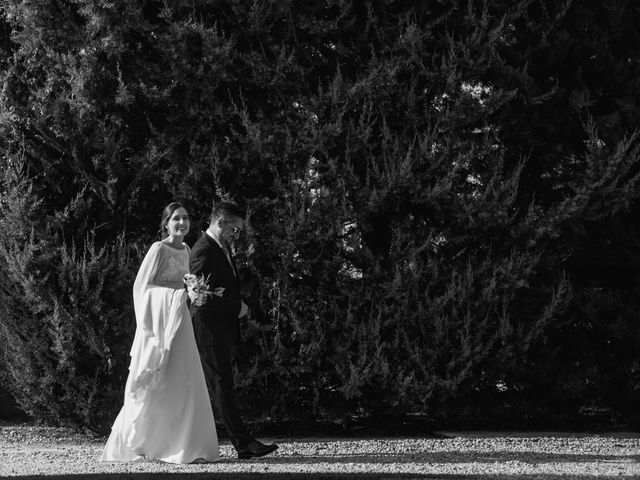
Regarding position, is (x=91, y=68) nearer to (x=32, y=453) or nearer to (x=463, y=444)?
(x=32, y=453)

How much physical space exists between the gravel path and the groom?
11.7 inches

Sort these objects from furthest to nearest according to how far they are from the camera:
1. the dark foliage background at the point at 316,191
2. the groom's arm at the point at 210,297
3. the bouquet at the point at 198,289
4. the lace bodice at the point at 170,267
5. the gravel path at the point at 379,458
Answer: the dark foliage background at the point at 316,191 → the lace bodice at the point at 170,267 → the groom's arm at the point at 210,297 → the bouquet at the point at 198,289 → the gravel path at the point at 379,458

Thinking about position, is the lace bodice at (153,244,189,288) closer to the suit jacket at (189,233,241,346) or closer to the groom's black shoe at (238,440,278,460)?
the suit jacket at (189,233,241,346)

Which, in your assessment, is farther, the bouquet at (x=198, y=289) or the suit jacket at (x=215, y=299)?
the suit jacket at (x=215, y=299)

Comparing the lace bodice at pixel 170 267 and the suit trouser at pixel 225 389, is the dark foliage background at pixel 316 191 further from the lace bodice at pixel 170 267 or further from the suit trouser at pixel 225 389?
the suit trouser at pixel 225 389

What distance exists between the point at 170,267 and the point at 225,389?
114 cm

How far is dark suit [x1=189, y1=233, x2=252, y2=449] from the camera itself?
8.35 meters

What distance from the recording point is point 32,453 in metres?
9.40

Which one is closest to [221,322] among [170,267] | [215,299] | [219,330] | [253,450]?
[219,330]

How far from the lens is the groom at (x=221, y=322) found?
27.4 feet

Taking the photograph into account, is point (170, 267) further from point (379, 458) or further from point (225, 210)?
point (379, 458)

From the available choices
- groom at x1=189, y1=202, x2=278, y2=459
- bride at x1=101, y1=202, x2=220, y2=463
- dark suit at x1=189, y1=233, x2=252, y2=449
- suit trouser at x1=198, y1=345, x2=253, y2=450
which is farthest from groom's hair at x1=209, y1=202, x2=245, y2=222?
suit trouser at x1=198, y1=345, x2=253, y2=450

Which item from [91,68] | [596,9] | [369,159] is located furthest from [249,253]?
[596,9]

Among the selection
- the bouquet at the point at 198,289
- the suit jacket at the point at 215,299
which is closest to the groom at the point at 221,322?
the suit jacket at the point at 215,299
